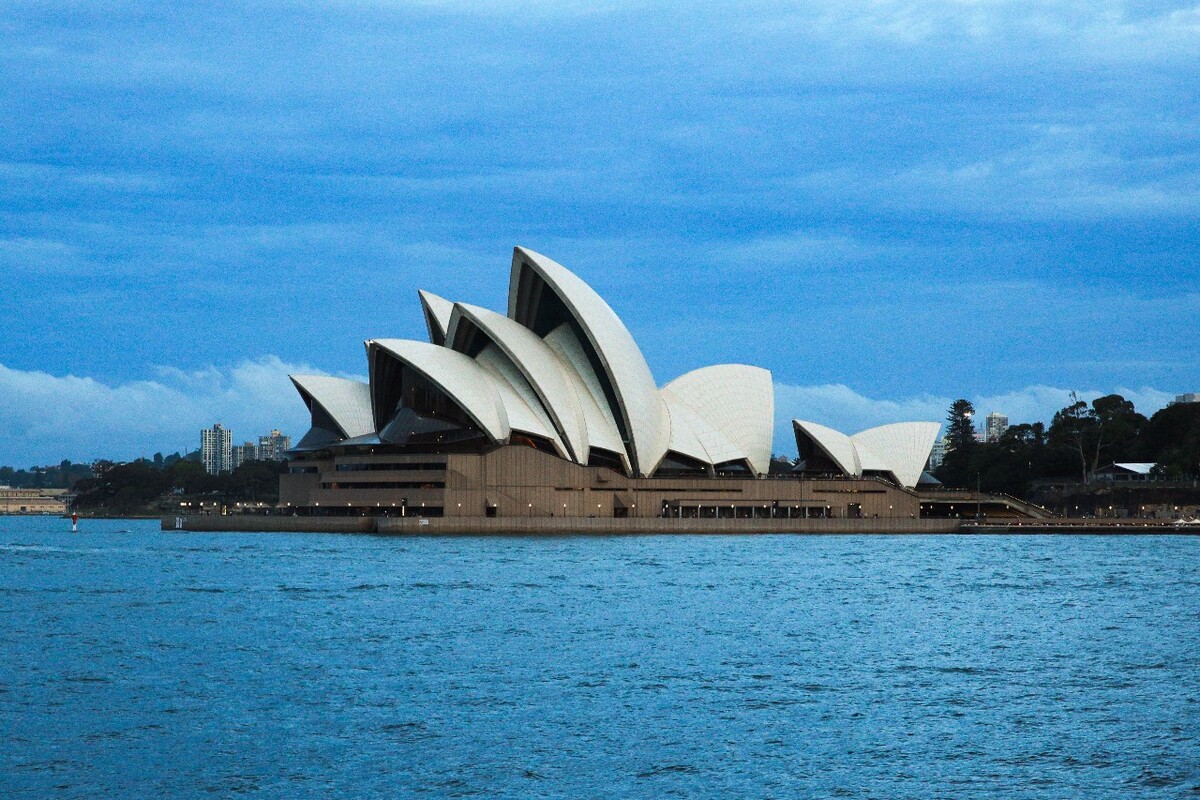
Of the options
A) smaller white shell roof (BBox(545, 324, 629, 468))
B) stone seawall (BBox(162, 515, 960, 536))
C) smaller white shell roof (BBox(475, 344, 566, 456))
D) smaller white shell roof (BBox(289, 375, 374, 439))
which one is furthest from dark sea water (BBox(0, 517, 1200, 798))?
smaller white shell roof (BBox(289, 375, 374, 439))

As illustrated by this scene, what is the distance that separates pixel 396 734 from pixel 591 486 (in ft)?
198

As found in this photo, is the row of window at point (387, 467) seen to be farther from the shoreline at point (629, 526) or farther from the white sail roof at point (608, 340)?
the white sail roof at point (608, 340)

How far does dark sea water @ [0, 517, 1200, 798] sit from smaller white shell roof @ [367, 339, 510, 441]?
29.4 meters

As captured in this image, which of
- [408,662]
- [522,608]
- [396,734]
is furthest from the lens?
[522,608]

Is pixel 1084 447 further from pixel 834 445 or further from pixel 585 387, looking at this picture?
pixel 585 387

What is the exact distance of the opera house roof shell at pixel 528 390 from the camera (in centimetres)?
7512

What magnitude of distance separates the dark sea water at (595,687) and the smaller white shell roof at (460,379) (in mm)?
29408

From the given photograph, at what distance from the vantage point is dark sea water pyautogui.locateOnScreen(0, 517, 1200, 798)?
1680 centimetres

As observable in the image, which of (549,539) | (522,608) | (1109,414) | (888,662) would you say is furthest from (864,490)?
(888,662)

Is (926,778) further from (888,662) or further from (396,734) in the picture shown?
(888,662)

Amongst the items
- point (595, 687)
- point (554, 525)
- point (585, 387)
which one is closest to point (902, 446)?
point (585, 387)

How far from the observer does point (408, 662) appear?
25.3m

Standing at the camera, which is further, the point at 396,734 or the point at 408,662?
the point at 408,662

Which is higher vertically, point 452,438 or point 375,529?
point 452,438
